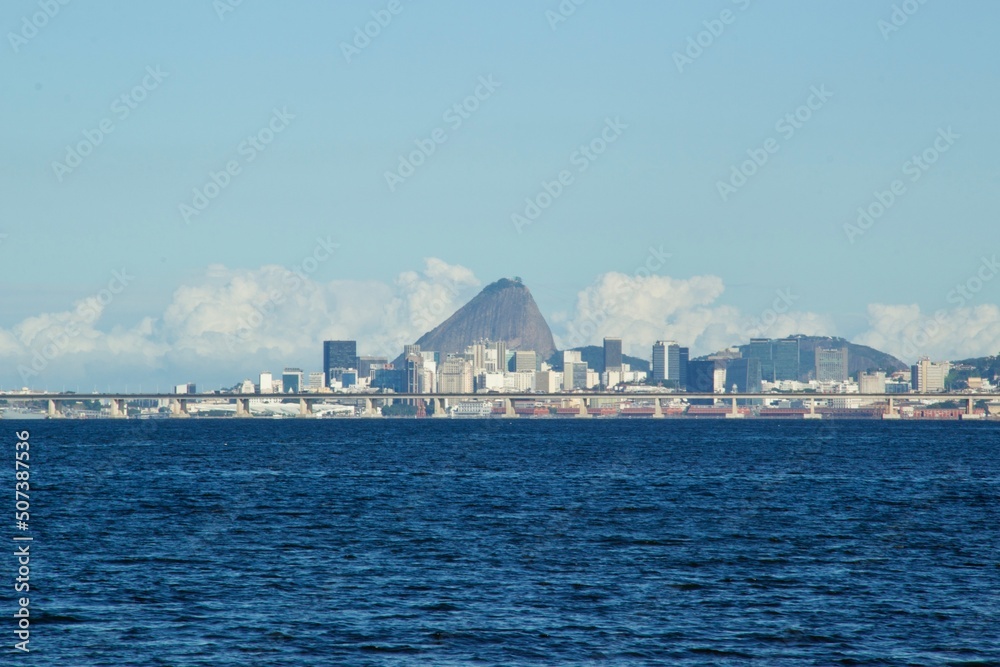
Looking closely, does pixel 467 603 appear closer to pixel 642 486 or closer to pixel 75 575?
pixel 75 575

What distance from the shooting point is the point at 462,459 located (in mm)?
115812

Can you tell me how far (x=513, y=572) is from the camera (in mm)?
39875

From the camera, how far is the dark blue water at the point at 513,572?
97.2 ft

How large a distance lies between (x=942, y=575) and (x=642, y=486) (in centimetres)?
3781

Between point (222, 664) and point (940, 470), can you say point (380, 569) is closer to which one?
point (222, 664)

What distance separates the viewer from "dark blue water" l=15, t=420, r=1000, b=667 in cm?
2964

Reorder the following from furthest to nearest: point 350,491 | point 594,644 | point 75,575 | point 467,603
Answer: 1. point 350,491
2. point 75,575
3. point 467,603
4. point 594,644

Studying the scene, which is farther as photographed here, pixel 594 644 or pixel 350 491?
pixel 350 491

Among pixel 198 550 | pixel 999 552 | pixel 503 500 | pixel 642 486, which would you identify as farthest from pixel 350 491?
pixel 999 552

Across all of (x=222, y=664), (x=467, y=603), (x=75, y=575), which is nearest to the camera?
(x=222, y=664)

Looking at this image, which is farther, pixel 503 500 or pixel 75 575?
pixel 503 500

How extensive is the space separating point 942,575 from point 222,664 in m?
23.3

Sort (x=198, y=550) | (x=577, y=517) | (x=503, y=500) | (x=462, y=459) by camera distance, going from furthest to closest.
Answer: (x=462, y=459) < (x=503, y=500) < (x=577, y=517) < (x=198, y=550)

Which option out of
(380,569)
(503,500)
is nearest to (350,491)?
(503,500)
